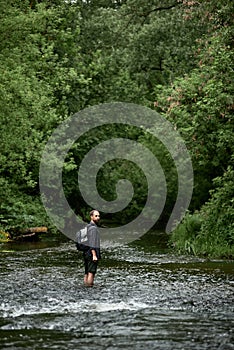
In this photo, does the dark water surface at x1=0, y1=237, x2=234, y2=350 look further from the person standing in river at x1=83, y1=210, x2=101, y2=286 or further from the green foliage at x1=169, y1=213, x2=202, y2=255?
the green foliage at x1=169, y1=213, x2=202, y2=255

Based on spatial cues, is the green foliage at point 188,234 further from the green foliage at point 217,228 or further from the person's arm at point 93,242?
the person's arm at point 93,242

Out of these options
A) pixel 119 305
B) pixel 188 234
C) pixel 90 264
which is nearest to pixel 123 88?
pixel 188 234

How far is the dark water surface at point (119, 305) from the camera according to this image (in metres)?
10.2

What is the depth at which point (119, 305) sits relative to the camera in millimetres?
13094

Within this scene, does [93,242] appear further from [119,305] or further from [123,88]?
[123,88]

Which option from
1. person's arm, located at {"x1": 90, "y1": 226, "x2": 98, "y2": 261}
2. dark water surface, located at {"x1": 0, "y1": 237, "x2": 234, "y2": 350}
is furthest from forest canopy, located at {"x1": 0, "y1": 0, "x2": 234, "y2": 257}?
person's arm, located at {"x1": 90, "y1": 226, "x2": 98, "y2": 261}

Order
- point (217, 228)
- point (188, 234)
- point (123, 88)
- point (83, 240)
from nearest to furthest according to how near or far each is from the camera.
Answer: point (83, 240)
point (217, 228)
point (188, 234)
point (123, 88)

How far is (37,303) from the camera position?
1331 centimetres

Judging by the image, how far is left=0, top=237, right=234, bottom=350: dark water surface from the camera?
10.2 meters

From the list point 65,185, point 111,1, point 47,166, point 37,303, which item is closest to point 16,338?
point 37,303

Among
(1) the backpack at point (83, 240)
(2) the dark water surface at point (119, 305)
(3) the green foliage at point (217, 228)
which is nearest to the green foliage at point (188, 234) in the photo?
(3) the green foliage at point (217, 228)

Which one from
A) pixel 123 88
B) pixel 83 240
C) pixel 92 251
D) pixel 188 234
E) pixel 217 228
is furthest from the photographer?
pixel 123 88

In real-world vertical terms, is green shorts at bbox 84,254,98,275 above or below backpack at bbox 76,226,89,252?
below

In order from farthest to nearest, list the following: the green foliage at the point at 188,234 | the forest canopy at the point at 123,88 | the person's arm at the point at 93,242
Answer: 1. the green foliage at the point at 188,234
2. the forest canopy at the point at 123,88
3. the person's arm at the point at 93,242
